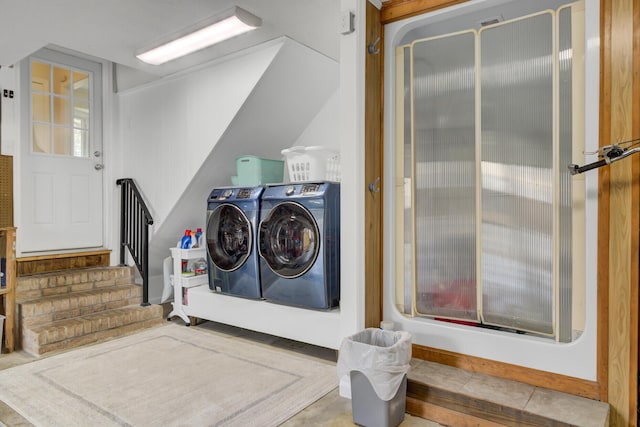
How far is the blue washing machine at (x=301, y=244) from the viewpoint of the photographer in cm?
278

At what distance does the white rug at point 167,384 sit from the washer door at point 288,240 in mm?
630

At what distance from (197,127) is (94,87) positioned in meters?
1.49

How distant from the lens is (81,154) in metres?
4.27

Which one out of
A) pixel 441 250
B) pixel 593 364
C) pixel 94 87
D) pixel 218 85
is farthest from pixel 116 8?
pixel 593 364

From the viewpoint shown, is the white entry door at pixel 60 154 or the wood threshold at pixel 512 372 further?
the white entry door at pixel 60 154

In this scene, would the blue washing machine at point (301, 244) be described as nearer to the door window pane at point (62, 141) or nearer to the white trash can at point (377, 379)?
the white trash can at point (377, 379)

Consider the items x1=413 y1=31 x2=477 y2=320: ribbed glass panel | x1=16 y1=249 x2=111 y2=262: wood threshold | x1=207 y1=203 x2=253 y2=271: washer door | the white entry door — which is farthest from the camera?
the white entry door

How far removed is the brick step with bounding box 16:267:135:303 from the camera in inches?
137

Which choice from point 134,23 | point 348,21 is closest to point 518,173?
point 348,21

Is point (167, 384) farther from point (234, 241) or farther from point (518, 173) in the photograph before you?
point (518, 173)

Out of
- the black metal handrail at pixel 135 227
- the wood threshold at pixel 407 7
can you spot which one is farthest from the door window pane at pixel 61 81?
the wood threshold at pixel 407 7

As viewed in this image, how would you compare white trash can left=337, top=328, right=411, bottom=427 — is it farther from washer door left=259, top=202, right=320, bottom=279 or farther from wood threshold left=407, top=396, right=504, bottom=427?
washer door left=259, top=202, right=320, bottom=279

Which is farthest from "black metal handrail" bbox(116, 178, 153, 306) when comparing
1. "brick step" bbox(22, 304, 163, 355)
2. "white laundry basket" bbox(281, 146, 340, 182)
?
"white laundry basket" bbox(281, 146, 340, 182)

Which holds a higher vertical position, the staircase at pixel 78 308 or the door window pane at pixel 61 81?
the door window pane at pixel 61 81
